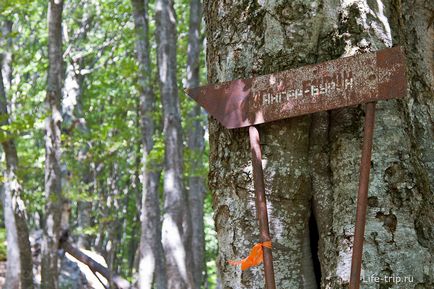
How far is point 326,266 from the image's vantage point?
315cm

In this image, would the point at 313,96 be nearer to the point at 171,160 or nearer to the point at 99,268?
the point at 171,160

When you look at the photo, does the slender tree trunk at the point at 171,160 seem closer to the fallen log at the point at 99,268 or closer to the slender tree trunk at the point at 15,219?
the fallen log at the point at 99,268

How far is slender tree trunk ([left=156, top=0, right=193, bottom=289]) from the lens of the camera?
11.8m

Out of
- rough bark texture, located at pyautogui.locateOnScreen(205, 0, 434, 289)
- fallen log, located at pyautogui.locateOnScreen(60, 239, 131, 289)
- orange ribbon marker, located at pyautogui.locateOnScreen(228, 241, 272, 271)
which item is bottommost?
orange ribbon marker, located at pyautogui.locateOnScreen(228, 241, 272, 271)

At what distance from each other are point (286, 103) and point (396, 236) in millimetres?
805

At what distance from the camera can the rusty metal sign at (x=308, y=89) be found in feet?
9.74

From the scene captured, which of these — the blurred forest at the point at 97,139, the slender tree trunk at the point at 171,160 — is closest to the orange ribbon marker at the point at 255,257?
the blurred forest at the point at 97,139

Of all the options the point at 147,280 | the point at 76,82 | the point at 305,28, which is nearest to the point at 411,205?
the point at 305,28

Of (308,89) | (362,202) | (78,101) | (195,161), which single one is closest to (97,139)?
(195,161)

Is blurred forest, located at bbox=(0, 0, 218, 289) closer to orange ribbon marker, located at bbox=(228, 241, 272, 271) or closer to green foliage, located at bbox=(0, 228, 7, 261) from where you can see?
green foliage, located at bbox=(0, 228, 7, 261)

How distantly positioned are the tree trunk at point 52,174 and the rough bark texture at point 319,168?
6.89 meters

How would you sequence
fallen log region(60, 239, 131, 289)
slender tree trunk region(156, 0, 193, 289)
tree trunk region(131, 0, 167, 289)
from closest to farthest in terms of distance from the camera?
1. fallen log region(60, 239, 131, 289)
2. slender tree trunk region(156, 0, 193, 289)
3. tree trunk region(131, 0, 167, 289)

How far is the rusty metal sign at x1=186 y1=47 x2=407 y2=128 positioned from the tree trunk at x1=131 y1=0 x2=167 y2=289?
9539mm

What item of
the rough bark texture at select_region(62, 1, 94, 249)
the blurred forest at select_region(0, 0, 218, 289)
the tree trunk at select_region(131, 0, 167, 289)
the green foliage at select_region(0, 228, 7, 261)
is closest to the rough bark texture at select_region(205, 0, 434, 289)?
the blurred forest at select_region(0, 0, 218, 289)
